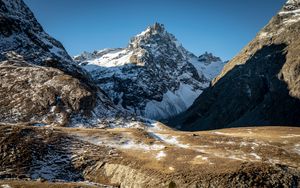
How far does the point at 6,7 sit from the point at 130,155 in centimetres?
15423

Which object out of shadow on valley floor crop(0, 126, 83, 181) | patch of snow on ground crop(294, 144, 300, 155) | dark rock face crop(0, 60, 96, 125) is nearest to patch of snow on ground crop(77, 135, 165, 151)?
shadow on valley floor crop(0, 126, 83, 181)

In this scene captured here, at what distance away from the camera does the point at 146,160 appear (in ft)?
180

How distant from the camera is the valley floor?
4703 centimetres

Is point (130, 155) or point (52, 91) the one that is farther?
point (52, 91)

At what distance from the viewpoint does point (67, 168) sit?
5478 cm

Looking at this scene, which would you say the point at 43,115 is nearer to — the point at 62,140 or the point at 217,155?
the point at 62,140

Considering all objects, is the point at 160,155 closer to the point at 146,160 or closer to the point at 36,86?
the point at 146,160

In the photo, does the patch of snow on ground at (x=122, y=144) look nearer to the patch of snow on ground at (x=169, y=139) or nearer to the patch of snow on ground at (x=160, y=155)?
the patch of snow on ground at (x=160, y=155)

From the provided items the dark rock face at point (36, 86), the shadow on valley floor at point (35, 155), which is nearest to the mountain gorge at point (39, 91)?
the dark rock face at point (36, 86)

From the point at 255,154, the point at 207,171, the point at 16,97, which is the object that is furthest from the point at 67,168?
the point at 16,97

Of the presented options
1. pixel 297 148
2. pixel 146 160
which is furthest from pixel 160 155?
pixel 297 148

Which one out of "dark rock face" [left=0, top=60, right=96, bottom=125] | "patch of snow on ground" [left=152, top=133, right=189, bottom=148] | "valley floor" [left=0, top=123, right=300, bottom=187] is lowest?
"valley floor" [left=0, top=123, right=300, bottom=187]

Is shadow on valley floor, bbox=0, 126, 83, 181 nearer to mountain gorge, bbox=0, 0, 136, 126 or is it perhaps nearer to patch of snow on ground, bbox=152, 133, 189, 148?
patch of snow on ground, bbox=152, 133, 189, 148

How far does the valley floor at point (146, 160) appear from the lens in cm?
4703
